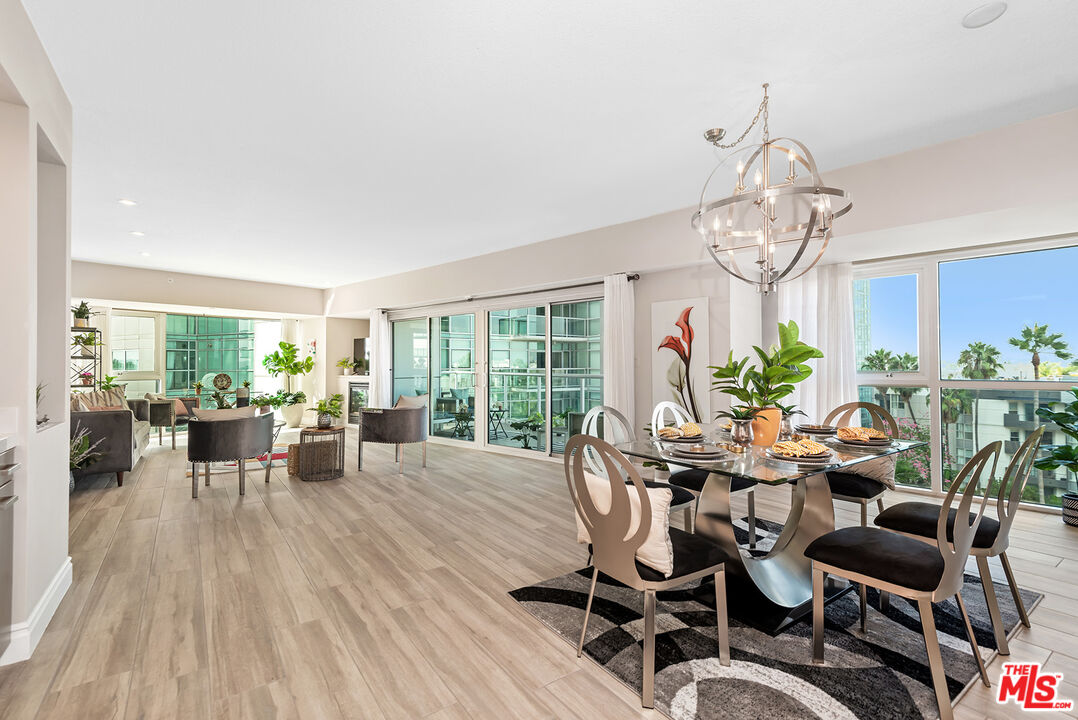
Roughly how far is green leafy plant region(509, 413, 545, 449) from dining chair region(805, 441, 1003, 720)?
4.29 m

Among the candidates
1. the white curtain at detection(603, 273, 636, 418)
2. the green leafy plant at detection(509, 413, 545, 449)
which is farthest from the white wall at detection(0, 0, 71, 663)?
the green leafy plant at detection(509, 413, 545, 449)

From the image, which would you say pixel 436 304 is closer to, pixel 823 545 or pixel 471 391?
pixel 471 391

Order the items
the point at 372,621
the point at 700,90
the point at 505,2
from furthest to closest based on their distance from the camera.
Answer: the point at 700,90
the point at 372,621
the point at 505,2

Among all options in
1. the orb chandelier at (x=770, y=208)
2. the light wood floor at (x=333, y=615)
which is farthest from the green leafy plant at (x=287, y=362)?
the orb chandelier at (x=770, y=208)

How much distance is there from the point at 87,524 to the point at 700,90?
5091 millimetres

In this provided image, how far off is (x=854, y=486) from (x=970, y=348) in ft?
7.92

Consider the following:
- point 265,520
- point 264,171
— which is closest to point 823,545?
point 265,520

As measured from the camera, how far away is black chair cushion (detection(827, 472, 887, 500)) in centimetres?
287

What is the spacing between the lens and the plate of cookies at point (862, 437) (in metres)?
2.46

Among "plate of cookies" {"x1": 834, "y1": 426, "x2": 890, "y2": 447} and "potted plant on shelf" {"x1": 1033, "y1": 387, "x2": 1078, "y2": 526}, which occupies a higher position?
"plate of cookies" {"x1": 834, "y1": 426, "x2": 890, "y2": 447}

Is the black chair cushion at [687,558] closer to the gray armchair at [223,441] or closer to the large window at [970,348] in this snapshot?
the large window at [970,348]

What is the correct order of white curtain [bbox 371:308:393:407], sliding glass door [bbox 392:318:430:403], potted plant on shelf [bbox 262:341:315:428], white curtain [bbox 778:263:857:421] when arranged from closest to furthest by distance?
white curtain [bbox 778:263:857:421]
sliding glass door [bbox 392:318:430:403]
white curtain [bbox 371:308:393:407]
potted plant on shelf [bbox 262:341:315:428]

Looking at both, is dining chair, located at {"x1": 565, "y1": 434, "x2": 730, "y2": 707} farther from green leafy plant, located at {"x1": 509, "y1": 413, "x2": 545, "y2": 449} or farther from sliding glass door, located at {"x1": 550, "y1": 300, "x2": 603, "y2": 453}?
green leafy plant, located at {"x1": 509, "y1": 413, "x2": 545, "y2": 449}

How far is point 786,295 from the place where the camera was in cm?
467
